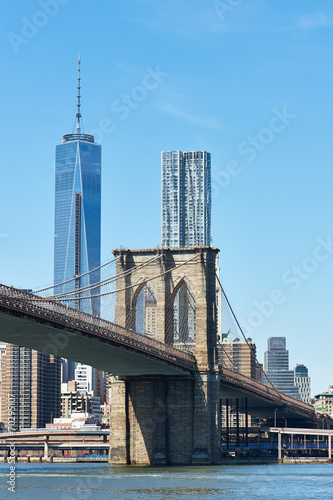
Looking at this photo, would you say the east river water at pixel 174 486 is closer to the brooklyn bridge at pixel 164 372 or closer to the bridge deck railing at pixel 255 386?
the brooklyn bridge at pixel 164 372

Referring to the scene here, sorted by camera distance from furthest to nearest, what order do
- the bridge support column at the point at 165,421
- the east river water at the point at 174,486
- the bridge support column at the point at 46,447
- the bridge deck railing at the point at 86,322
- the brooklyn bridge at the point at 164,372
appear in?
the bridge support column at the point at 46,447 → the bridge support column at the point at 165,421 → the brooklyn bridge at the point at 164,372 → the bridge deck railing at the point at 86,322 → the east river water at the point at 174,486

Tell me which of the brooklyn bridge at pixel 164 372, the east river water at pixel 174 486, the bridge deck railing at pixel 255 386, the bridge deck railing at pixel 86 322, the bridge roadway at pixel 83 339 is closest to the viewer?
the east river water at pixel 174 486

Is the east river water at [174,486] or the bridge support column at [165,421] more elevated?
the bridge support column at [165,421]

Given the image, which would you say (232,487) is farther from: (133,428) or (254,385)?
(254,385)

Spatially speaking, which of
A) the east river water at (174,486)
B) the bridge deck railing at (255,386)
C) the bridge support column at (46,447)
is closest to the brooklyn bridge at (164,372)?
the bridge deck railing at (255,386)

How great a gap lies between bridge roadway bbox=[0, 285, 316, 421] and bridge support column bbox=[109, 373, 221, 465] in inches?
64.8

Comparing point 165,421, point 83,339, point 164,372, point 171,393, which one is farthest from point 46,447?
point 83,339

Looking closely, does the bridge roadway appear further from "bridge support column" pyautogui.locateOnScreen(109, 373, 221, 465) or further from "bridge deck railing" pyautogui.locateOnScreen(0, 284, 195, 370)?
"bridge support column" pyautogui.locateOnScreen(109, 373, 221, 465)

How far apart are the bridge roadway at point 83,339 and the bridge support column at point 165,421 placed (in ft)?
5.40

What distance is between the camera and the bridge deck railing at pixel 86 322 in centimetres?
6612

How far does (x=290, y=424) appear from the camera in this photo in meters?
177

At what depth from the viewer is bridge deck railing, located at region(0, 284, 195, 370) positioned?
6612cm

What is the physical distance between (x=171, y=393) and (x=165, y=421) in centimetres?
252

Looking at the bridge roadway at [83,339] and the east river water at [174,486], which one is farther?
the bridge roadway at [83,339]
